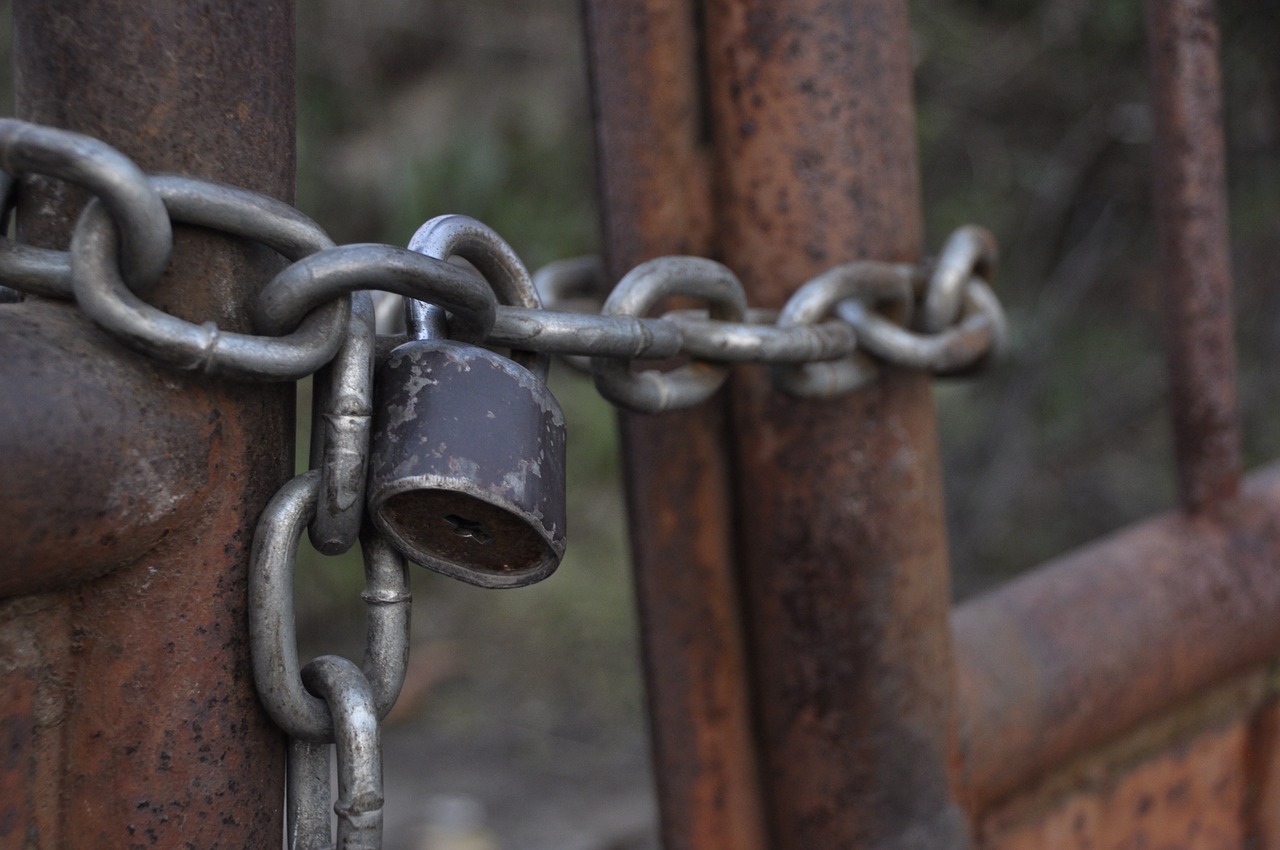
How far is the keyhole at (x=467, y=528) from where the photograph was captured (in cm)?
45

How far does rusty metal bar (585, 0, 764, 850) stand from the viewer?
0.72 m

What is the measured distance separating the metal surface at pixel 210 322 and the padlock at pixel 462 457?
0.04m

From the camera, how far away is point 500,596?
3.42m

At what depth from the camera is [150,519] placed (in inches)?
15.1

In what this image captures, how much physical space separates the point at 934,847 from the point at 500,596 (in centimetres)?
276

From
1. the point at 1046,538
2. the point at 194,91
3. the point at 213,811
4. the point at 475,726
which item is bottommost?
the point at 475,726

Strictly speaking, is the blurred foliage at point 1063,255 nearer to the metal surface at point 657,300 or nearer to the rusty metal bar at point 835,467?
the rusty metal bar at point 835,467

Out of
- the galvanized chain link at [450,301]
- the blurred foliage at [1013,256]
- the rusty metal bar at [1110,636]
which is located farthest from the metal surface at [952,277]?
the blurred foliage at [1013,256]

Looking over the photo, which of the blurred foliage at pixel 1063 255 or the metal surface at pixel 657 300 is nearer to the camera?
the metal surface at pixel 657 300

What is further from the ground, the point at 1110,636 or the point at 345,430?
the point at 345,430

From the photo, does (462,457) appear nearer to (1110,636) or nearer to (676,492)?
(676,492)

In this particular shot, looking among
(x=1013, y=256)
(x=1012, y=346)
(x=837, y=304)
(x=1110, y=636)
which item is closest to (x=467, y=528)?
(x=837, y=304)

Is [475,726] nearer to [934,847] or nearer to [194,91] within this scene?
[934,847]

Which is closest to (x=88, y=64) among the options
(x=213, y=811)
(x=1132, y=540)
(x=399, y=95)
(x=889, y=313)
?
(x=213, y=811)
